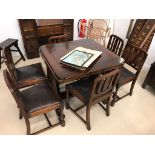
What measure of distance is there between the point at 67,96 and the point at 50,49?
698 mm

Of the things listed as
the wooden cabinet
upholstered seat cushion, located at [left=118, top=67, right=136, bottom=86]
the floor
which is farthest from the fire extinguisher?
the floor

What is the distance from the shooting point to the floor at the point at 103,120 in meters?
1.87

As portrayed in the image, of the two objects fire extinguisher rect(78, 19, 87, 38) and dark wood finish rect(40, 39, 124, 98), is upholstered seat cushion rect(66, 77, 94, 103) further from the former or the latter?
fire extinguisher rect(78, 19, 87, 38)

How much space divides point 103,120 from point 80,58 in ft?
3.07

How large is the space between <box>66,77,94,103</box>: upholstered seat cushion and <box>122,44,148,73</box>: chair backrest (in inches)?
27.5

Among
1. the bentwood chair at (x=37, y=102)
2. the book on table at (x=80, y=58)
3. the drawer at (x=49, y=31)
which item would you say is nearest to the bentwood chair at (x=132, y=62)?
the book on table at (x=80, y=58)

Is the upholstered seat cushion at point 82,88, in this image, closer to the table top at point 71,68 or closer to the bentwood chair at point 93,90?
the bentwood chair at point 93,90

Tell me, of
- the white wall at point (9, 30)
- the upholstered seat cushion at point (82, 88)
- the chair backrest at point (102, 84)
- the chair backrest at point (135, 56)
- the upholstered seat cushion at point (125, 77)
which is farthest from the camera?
the white wall at point (9, 30)

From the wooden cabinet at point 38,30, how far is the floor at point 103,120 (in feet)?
4.06

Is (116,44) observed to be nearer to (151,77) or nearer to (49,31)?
(151,77)

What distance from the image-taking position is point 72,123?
1.96 metres

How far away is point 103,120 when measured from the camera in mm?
2020

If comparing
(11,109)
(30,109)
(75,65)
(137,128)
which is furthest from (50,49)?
(137,128)

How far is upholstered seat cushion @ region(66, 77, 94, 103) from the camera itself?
1750mm
